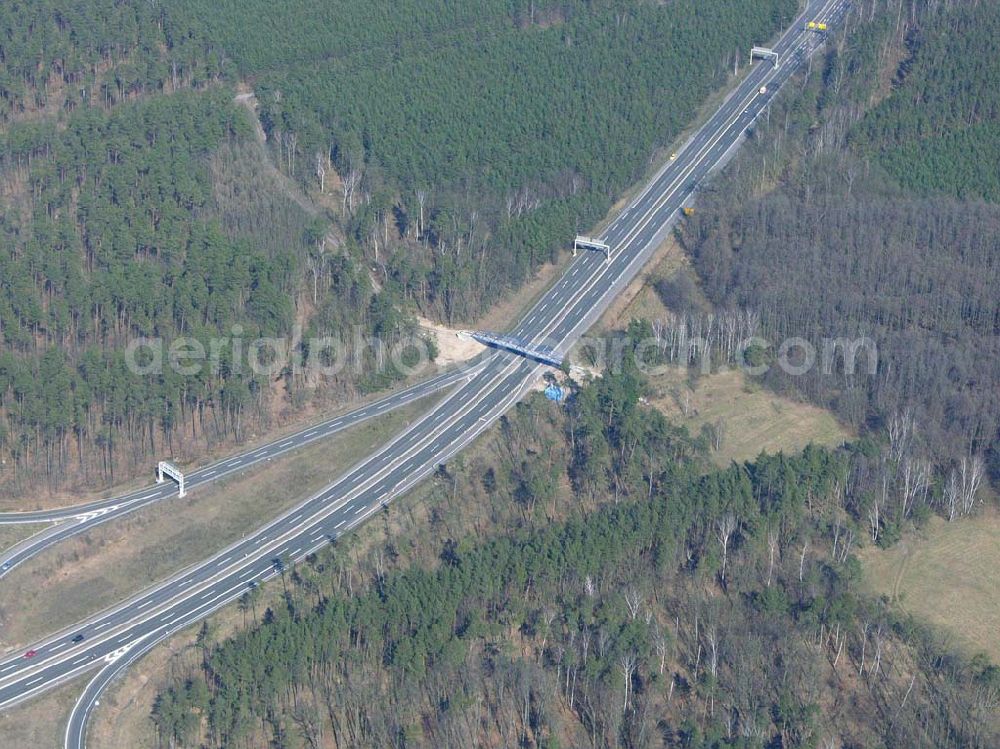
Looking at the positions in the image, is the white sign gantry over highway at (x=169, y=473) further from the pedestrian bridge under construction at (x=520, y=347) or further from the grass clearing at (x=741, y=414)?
the grass clearing at (x=741, y=414)

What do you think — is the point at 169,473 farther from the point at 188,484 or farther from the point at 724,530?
the point at 724,530

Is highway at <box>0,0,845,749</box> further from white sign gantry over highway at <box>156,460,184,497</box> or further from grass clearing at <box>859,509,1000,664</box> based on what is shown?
grass clearing at <box>859,509,1000,664</box>

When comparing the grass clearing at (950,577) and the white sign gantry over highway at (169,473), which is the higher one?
the white sign gantry over highway at (169,473)

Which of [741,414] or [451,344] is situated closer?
[741,414]

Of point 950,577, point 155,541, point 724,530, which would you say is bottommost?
point 950,577

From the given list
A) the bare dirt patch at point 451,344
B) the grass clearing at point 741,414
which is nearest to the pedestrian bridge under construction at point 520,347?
the bare dirt patch at point 451,344

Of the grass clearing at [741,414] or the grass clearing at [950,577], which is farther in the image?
the grass clearing at [741,414]

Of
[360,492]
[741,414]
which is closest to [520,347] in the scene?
[741,414]
